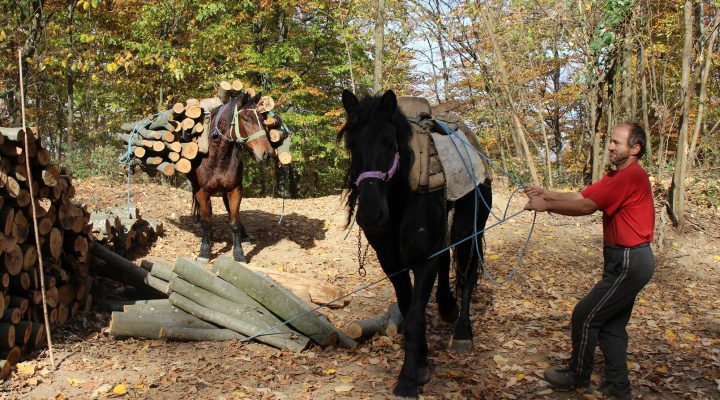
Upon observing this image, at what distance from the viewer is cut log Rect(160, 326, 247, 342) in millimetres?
4926

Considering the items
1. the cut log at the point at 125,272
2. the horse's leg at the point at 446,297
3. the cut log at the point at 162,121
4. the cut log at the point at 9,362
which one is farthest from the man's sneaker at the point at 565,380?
the cut log at the point at 162,121

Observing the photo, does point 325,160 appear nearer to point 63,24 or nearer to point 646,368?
point 63,24

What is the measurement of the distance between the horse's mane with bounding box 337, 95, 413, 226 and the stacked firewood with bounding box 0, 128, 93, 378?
2491 millimetres

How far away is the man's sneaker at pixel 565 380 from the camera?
400 cm

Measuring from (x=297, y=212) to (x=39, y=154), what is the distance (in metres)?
6.47

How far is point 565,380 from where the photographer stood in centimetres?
402

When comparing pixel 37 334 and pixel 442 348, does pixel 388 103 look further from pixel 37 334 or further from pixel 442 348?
pixel 37 334

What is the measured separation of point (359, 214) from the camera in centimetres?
347

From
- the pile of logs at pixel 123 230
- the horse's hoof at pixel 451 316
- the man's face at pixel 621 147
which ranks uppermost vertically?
the man's face at pixel 621 147

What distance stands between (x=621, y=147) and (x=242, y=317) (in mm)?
3560

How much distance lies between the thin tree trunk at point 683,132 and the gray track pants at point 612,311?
6.56 metres

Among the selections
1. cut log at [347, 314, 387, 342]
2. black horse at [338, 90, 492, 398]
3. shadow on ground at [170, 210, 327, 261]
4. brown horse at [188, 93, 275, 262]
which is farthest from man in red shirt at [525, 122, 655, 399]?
shadow on ground at [170, 210, 327, 261]

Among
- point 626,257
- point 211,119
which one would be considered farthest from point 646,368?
point 211,119

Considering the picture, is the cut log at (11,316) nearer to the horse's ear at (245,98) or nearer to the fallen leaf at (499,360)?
the fallen leaf at (499,360)
